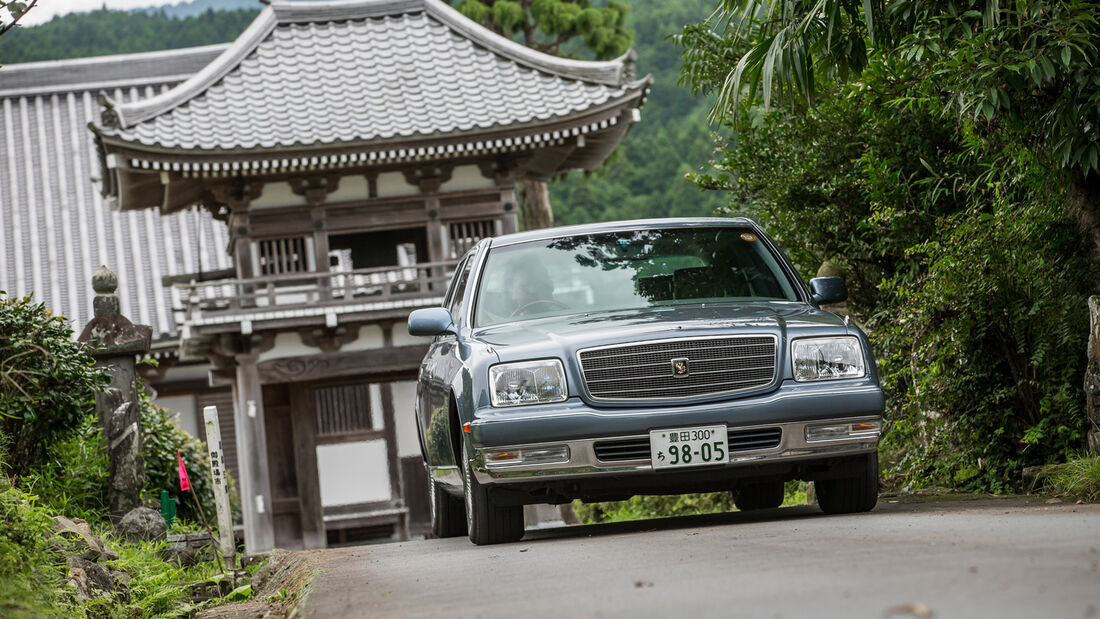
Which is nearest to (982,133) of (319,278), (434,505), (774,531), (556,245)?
(556,245)

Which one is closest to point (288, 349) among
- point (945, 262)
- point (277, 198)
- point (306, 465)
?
point (277, 198)

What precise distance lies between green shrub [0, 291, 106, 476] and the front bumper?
450 centimetres

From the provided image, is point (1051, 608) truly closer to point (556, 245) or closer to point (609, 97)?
point (556, 245)

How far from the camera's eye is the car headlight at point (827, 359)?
6.68 metres

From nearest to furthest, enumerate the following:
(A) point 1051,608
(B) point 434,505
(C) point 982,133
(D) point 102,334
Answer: (A) point 1051,608 → (C) point 982,133 → (B) point 434,505 → (D) point 102,334

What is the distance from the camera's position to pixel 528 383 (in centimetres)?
656

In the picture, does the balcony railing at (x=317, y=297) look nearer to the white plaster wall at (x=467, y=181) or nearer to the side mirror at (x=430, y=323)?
the white plaster wall at (x=467, y=181)

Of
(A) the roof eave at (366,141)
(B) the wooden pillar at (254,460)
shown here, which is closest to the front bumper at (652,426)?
(A) the roof eave at (366,141)

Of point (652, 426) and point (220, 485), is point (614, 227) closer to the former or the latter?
point (652, 426)

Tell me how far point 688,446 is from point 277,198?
49.6 ft

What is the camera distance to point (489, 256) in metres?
7.91

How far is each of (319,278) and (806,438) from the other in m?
14.3

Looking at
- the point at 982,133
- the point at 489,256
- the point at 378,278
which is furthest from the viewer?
the point at 378,278

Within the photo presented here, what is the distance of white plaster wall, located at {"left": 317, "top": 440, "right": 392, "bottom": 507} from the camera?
77.0 feet
